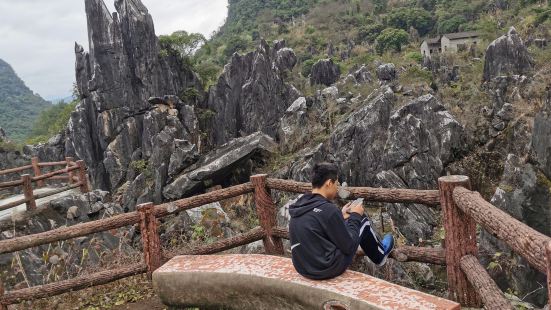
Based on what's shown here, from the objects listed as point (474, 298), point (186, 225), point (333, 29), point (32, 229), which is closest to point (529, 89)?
point (186, 225)

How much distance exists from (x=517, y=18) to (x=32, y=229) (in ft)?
168

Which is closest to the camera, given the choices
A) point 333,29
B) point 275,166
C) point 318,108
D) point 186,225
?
point 186,225

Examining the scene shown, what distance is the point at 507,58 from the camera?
83.7 ft

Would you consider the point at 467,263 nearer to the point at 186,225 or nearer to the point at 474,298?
the point at 474,298

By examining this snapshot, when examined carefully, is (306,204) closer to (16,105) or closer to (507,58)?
(507,58)

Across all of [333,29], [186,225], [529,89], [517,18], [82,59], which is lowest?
[186,225]

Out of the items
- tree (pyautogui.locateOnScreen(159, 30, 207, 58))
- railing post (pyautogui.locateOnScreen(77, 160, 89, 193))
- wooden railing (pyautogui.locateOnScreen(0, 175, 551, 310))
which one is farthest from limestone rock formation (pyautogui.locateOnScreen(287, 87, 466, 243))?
tree (pyautogui.locateOnScreen(159, 30, 207, 58))

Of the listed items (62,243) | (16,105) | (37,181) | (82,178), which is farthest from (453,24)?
(16,105)

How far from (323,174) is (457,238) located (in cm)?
125

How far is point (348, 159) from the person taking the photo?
18688 millimetres

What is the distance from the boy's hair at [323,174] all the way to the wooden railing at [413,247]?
2.71ft

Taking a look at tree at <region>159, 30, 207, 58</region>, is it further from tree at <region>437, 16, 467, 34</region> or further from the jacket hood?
tree at <region>437, 16, 467, 34</region>

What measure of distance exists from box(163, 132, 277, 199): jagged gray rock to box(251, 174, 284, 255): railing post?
14050 mm

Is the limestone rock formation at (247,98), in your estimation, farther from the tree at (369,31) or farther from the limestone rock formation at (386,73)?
the tree at (369,31)
